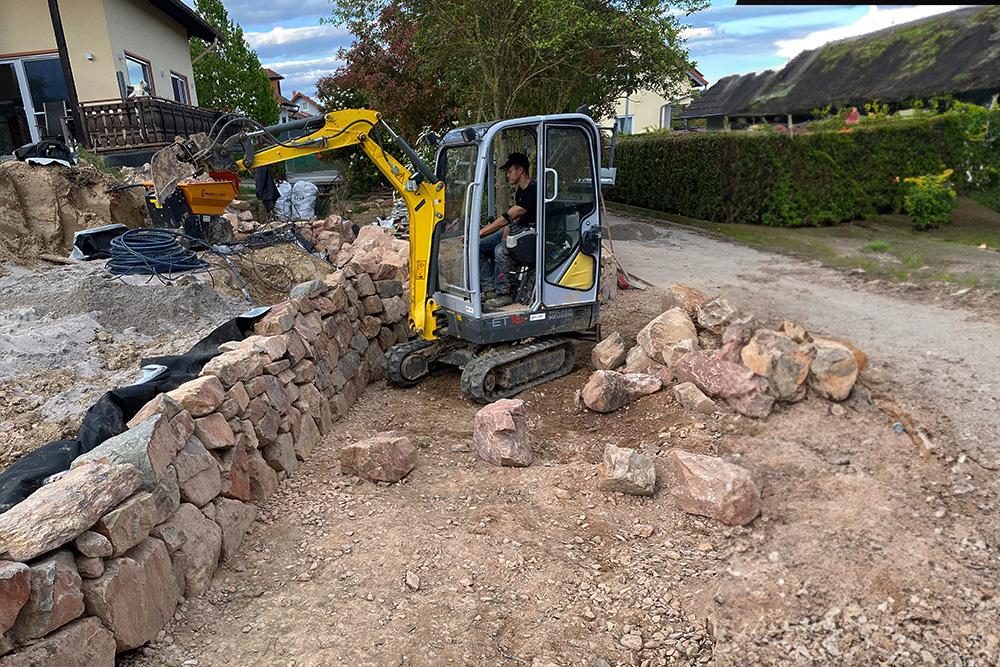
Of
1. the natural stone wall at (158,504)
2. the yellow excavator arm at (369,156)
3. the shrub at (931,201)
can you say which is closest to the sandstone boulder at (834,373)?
the yellow excavator arm at (369,156)

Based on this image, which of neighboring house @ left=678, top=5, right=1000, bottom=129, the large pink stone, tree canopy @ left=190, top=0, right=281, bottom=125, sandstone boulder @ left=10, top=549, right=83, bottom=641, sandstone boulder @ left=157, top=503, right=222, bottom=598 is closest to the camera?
sandstone boulder @ left=10, top=549, right=83, bottom=641

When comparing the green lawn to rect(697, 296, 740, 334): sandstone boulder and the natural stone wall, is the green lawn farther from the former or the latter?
the natural stone wall

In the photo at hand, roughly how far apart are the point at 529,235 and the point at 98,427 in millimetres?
3884

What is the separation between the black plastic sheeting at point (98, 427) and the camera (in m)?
3.14

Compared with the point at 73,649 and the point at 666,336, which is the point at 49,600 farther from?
the point at 666,336

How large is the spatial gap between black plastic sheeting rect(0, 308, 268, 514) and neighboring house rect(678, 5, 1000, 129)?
65.8 feet

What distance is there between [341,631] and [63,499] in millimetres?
1345

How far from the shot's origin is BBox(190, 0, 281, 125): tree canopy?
2754 cm

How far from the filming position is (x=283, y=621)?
321cm

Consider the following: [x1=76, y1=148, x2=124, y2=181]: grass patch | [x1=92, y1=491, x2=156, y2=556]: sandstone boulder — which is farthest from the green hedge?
[x1=92, y1=491, x2=156, y2=556]: sandstone boulder

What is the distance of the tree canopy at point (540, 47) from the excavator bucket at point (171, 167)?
6.46m

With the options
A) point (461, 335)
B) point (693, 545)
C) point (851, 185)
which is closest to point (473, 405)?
point (461, 335)

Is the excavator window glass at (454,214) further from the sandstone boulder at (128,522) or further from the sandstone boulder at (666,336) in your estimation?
the sandstone boulder at (128,522)

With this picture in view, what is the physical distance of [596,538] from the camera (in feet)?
13.2
